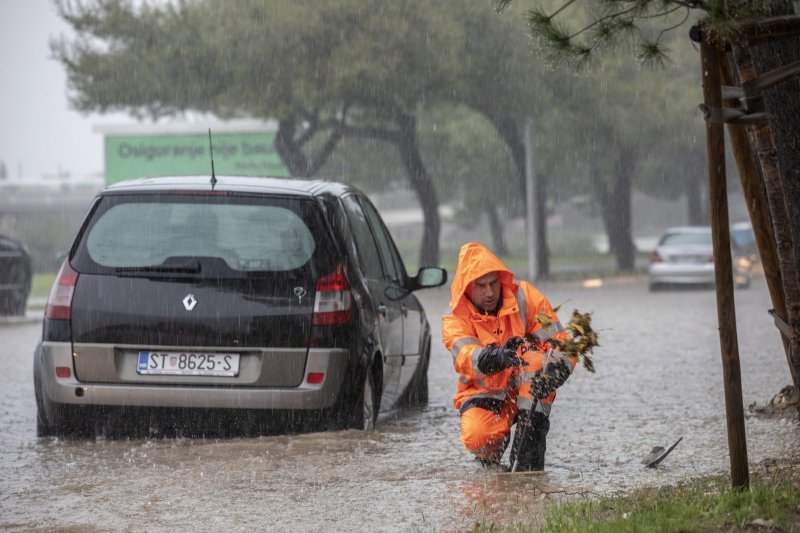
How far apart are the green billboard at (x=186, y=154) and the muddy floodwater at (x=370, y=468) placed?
25.5m

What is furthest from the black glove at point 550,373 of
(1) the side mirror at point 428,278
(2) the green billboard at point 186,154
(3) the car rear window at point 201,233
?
(2) the green billboard at point 186,154

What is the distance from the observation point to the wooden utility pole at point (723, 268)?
5336 millimetres

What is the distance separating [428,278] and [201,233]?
184 centimetres

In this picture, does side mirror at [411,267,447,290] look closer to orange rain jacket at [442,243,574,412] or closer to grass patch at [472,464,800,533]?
orange rain jacket at [442,243,574,412]

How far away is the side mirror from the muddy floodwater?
3.08 feet

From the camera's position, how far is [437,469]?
23.5ft

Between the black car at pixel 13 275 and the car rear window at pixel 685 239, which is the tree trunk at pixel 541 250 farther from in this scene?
the black car at pixel 13 275

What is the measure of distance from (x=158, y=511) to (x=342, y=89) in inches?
1100

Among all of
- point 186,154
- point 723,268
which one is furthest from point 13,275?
point 723,268

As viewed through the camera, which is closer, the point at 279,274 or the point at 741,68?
the point at 741,68

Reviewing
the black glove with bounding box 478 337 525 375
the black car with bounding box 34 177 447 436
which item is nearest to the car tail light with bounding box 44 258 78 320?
the black car with bounding box 34 177 447 436

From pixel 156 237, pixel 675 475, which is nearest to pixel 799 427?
pixel 675 475

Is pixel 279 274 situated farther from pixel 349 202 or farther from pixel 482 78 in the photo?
pixel 482 78

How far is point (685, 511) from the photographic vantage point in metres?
5.04
